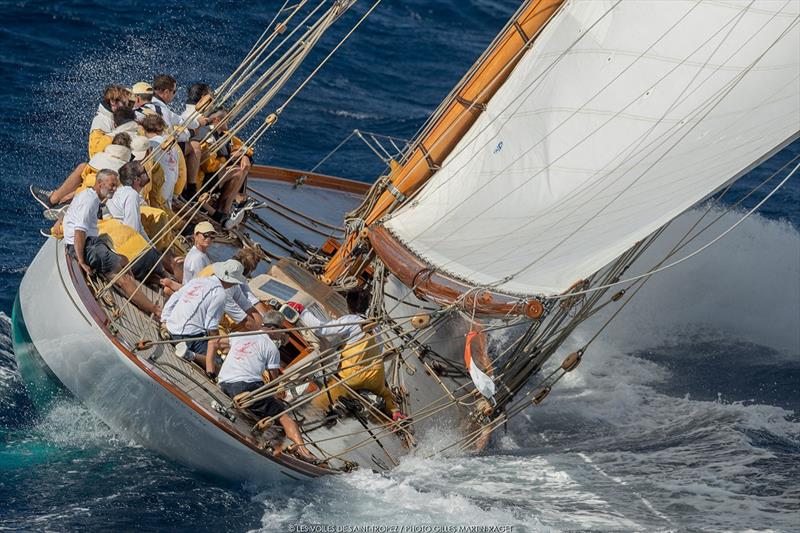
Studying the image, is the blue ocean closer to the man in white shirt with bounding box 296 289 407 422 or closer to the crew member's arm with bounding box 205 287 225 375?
the man in white shirt with bounding box 296 289 407 422

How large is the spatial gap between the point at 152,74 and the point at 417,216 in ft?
32.3

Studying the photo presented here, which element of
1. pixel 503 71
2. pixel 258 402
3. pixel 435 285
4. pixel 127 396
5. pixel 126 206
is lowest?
pixel 127 396

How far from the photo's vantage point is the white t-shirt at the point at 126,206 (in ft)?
42.8

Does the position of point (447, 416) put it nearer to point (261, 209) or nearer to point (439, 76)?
point (261, 209)

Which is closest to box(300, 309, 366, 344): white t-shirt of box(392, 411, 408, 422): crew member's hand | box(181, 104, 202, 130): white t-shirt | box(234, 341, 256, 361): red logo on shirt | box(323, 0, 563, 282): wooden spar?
box(392, 411, 408, 422): crew member's hand

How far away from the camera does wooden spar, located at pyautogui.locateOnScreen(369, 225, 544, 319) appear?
11.8 m

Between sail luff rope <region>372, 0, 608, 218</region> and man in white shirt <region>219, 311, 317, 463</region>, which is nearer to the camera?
man in white shirt <region>219, 311, 317, 463</region>

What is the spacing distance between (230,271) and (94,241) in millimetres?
1554

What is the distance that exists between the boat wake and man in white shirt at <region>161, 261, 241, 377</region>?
1205mm

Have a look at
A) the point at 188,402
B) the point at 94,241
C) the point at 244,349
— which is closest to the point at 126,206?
the point at 94,241

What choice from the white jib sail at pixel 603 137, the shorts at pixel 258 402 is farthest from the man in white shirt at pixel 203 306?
the white jib sail at pixel 603 137

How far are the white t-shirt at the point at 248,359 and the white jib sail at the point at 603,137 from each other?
1820 mm

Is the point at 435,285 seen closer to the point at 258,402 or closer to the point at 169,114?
the point at 258,402

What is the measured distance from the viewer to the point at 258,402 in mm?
12062
